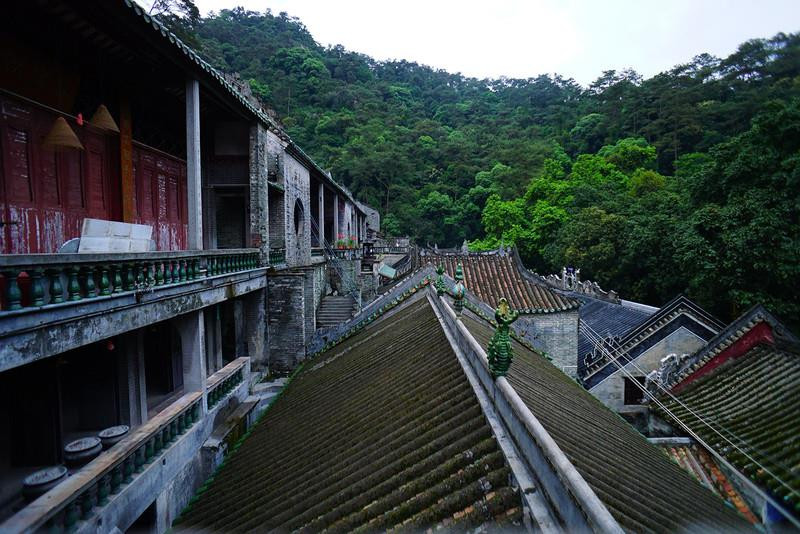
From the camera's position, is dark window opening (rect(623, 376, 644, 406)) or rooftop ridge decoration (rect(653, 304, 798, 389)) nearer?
rooftop ridge decoration (rect(653, 304, 798, 389))

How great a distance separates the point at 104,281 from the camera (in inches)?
231

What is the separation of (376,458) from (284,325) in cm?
919

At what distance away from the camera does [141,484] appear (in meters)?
6.39

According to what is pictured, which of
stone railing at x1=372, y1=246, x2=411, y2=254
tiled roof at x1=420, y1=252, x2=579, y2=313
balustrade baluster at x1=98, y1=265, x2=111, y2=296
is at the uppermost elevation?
stone railing at x1=372, y1=246, x2=411, y2=254

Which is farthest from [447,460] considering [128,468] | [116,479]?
[128,468]

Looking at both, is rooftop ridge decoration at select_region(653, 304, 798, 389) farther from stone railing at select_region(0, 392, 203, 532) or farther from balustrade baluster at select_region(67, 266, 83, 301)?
balustrade baluster at select_region(67, 266, 83, 301)

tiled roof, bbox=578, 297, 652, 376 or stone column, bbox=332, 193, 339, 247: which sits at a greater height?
stone column, bbox=332, 193, 339, 247

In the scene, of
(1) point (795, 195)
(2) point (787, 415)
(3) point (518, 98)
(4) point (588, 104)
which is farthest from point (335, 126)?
(2) point (787, 415)

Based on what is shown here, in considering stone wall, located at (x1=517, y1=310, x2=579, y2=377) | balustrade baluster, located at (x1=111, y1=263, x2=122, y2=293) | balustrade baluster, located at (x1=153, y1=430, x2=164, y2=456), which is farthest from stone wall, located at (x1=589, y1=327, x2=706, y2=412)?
balustrade baluster, located at (x1=111, y1=263, x2=122, y2=293)

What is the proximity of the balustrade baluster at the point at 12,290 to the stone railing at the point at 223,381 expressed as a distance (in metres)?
5.03

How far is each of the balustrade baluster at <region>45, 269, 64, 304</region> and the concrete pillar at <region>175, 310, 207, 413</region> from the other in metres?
3.85

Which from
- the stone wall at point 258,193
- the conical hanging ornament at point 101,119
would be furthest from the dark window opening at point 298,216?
the conical hanging ornament at point 101,119

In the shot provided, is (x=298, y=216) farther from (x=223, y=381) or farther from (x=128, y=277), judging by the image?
(x=128, y=277)

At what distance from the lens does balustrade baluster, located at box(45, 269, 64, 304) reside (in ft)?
16.5
